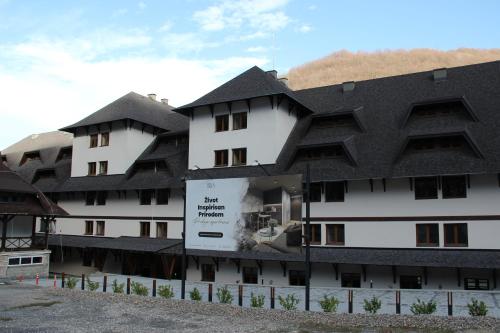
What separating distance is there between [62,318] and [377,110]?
75.6 feet

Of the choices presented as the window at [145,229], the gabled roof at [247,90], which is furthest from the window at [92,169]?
the gabled roof at [247,90]

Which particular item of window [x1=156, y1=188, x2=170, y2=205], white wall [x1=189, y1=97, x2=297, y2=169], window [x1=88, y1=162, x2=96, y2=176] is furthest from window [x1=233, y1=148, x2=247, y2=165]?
window [x1=88, y1=162, x2=96, y2=176]

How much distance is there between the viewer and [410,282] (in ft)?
85.5

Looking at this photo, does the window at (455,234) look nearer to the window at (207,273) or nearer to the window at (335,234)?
the window at (335,234)

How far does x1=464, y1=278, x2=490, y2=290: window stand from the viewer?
24266mm

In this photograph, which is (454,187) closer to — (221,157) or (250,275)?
(250,275)

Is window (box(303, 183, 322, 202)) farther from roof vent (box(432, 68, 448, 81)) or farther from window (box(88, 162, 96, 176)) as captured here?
window (box(88, 162, 96, 176))

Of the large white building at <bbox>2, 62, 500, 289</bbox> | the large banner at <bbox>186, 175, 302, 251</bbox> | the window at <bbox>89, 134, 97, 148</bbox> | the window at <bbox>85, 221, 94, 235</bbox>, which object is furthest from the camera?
the window at <bbox>89, 134, 97, 148</bbox>

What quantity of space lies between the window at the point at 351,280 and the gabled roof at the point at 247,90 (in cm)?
1206

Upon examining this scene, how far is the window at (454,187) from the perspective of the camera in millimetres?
25438

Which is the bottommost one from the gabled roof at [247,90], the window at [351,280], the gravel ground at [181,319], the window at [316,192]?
the gravel ground at [181,319]

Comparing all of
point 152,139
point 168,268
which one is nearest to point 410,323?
point 168,268

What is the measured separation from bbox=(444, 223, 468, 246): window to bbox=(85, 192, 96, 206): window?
94.6ft

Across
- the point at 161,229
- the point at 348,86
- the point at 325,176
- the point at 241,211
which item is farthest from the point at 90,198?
the point at 348,86
